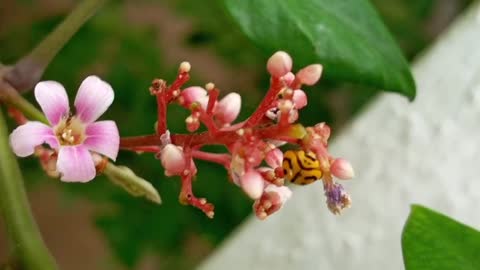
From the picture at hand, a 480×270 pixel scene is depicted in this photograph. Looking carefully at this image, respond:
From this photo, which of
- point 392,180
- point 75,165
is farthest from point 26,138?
point 392,180

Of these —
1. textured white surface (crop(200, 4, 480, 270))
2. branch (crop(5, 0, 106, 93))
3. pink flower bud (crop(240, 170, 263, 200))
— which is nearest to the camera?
pink flower bud (crop(240, 170, 263, 200))

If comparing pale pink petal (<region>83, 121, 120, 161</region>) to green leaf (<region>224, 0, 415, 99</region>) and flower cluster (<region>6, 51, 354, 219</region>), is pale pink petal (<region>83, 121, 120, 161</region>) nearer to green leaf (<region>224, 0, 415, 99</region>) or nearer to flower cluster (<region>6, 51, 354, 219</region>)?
flower cluster (<region>6, 51, 354, 219</region>)

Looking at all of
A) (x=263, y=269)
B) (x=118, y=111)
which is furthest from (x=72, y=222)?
(x=263, y=269)

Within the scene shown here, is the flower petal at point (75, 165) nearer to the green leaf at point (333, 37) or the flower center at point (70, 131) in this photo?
the flower center at point (70, 131)

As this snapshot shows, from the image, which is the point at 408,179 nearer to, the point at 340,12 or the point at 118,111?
the point at 340,12

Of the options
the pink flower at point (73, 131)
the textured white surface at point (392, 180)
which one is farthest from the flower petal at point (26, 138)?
the textured white surface at point (392, 180)

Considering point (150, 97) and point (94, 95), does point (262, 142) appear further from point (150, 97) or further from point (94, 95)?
point (150, 97)

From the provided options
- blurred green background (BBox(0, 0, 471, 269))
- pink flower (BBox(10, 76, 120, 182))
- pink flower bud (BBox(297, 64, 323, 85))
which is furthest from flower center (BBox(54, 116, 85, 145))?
blurred green background (BBox(0, 0, 471, 269))
